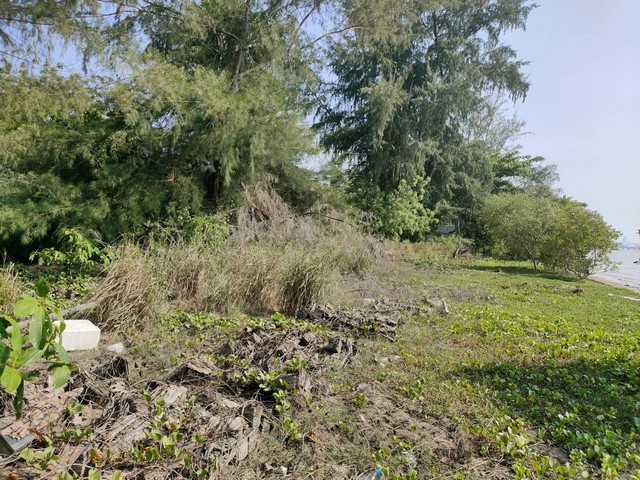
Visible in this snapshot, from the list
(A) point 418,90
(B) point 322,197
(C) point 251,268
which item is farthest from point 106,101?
(A) point 418,90

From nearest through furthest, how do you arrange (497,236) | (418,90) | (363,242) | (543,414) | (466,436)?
(466,436), (543,414), (363,242), (497,236), (418,90)

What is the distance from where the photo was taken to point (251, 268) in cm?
584

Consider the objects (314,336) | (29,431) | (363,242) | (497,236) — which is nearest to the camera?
(29,431)

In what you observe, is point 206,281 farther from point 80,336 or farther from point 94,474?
point 94,474

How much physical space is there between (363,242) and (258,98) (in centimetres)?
441

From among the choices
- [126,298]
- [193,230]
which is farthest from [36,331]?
[193,230]

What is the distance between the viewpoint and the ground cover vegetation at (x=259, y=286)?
2.38 metres

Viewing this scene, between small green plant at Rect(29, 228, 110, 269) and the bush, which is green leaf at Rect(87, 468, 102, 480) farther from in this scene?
the bush

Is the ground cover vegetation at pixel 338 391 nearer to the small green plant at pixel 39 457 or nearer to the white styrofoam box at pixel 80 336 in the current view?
the small green plant at pixel 39 457

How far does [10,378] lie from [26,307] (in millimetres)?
209

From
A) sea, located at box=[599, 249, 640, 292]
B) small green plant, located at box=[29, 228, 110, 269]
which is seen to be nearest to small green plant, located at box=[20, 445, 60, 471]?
small green plant, located at box=[29, 228, 110, 269]

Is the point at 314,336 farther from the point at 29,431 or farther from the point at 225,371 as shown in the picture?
the point at 29,431

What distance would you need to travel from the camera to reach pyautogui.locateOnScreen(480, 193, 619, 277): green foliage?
12477 millimetres

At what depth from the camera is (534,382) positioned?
3.66 metres
